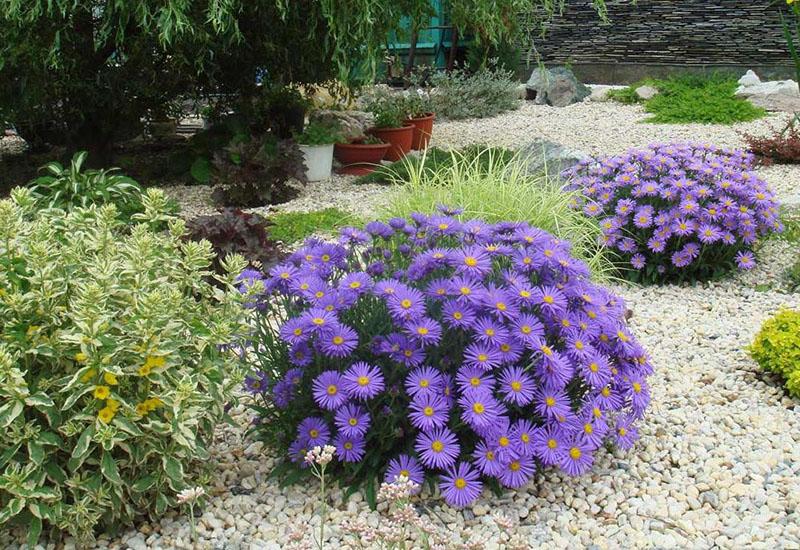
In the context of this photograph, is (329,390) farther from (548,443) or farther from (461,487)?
(548,443)

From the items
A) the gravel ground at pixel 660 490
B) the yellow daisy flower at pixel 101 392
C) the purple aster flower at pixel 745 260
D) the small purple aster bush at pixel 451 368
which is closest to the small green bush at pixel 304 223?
the purple aster flower at pixel 745 260

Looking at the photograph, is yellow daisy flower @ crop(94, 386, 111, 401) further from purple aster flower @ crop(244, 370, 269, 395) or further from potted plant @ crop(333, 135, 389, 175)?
potted plant @ crop(333, 135, 389, 175)

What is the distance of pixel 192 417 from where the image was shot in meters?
2.08

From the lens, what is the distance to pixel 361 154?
745 centimetres

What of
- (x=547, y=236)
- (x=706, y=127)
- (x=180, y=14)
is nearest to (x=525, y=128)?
(x=706, y=127)

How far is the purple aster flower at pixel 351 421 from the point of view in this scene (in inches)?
86.3

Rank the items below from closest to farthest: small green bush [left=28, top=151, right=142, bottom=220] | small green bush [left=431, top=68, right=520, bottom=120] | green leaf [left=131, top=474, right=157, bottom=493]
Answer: green leaf [left=131, top=474, right=157, bottom=493] < small green bush [left=28, top=151, right=142, bottom=220] < small green bush [left=431, top=68, right=520, bottom=120]

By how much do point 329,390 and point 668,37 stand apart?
→ 40.2 ft

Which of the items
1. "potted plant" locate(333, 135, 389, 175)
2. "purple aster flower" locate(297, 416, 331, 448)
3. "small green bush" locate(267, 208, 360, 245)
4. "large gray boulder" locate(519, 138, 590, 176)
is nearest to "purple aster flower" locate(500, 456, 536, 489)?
"purple aster flower" locate(297, 416, 331, 448)

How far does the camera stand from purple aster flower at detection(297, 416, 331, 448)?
89.6 inches

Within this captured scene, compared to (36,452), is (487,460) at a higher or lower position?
lower

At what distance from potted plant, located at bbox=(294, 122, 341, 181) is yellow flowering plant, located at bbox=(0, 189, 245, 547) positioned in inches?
182

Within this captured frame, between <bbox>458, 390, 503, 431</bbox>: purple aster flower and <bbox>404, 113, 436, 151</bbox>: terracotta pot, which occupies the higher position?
<bbox>458, 390, 503, 431</bbox>: purple aster flower

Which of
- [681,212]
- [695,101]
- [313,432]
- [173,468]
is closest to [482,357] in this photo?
[313,432]
